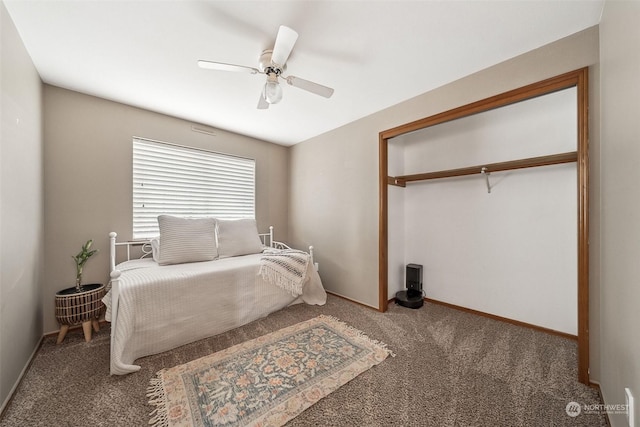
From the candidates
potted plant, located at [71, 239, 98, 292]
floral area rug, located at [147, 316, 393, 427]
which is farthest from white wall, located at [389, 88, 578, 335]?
potted plant, located at [71, 239, 98, 292]

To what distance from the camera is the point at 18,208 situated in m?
1.61

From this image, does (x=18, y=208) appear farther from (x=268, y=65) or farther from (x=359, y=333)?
(x=359, y=333)

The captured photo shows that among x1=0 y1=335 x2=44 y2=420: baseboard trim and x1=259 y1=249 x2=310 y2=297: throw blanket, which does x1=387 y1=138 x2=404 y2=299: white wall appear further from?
x1=0 y1=335 x2=44 y2=420: baseboard trim

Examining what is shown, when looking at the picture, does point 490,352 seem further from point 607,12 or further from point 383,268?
point 607,12

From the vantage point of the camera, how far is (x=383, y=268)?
277 cm

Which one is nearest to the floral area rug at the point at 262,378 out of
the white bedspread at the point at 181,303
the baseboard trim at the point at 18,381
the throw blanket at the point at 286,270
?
the white bedspread at the point at 181,303

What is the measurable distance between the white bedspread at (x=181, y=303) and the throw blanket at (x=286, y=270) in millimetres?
71

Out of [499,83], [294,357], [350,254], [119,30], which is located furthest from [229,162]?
[499,83]

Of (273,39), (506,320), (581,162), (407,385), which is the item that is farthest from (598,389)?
(273,39)

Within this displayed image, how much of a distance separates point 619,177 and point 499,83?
3.83 ft

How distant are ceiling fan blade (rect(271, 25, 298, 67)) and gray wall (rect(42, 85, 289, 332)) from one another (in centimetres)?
214

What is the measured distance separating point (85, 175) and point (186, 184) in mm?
963

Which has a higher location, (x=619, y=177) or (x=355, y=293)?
(x=619, y=177)

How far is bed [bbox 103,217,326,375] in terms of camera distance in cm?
181
